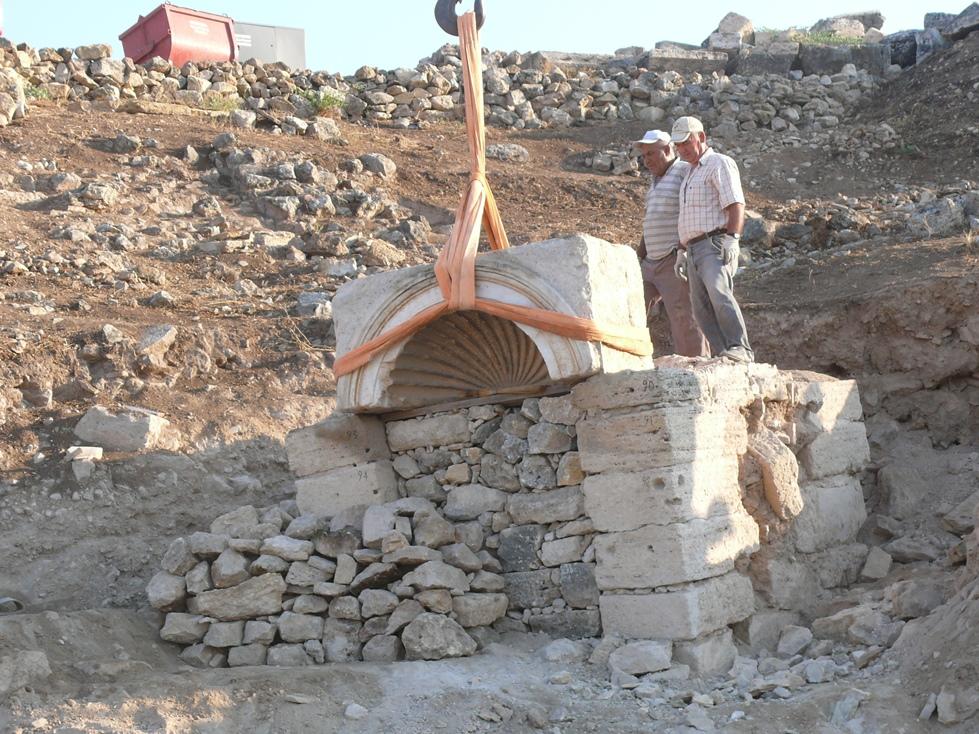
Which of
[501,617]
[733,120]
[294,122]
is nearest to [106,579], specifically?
[501,617]

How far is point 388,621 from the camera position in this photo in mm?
5395

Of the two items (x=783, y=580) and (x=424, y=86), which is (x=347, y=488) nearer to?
(x=783, y=580)

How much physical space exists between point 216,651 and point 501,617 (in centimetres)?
139

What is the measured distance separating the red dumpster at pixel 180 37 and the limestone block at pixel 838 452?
11599 mm

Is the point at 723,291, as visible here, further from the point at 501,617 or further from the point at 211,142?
the point at 211,142

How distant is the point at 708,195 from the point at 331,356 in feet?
10.9

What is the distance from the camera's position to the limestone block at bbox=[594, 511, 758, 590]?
5262mm

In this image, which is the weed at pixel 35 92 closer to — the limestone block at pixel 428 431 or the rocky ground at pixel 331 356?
the rocky ground at pixel 331 356

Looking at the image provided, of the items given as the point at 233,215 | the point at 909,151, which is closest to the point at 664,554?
the point at 233,215

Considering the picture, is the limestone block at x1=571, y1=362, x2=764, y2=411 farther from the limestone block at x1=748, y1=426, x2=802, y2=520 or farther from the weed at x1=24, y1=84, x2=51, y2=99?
the weed at x1=24, y1=84, x2=51, y2=99

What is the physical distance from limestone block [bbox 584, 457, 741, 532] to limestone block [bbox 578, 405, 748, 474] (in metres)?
0.04

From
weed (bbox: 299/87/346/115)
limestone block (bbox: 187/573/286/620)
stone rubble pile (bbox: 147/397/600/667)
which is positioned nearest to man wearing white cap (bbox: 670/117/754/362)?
stone rubble pile (bbox: 147/397/600/667)

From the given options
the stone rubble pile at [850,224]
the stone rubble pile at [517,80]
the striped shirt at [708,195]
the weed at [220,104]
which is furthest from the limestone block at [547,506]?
the weed at [220,104]

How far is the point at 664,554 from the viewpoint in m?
5.28
